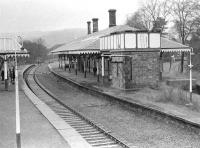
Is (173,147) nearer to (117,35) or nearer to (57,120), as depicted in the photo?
(57,120)

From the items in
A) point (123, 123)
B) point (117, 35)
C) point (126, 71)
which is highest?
point (117, 35)

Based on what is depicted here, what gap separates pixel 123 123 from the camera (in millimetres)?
13688

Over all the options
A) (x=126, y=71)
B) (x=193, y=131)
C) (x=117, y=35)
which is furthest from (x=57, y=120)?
(x=117, y=35)

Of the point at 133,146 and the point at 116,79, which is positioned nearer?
the point at 133,146

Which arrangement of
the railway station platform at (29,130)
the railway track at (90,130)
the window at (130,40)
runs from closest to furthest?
the railway station platform at (29,130), the railway track at (90,130), the window at (130,40)

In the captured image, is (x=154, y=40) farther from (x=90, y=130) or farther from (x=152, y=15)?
(x=152, y=15)

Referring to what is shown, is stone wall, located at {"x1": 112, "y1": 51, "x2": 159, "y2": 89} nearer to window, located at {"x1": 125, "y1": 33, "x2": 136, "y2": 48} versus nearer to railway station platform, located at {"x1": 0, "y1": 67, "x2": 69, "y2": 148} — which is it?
window, located at {"x1": 125, "y1": 33, "x2": 136, "y2": 48}

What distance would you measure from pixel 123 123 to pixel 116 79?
10316 mm

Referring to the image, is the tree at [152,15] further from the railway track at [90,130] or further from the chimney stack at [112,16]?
the railway track at [90,130]

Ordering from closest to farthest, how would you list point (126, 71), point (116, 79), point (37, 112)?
→ 1. point (37, 112)
2. point (126, 71)
3. point (116, 79)

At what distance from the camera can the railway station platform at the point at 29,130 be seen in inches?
391

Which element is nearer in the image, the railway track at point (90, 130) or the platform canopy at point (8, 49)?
the railway track at point (90, 130)

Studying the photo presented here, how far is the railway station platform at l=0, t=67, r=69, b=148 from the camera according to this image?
993cm

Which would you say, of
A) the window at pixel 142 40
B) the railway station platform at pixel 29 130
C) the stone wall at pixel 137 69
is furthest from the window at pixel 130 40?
the railway station platform at pixel 29 130
